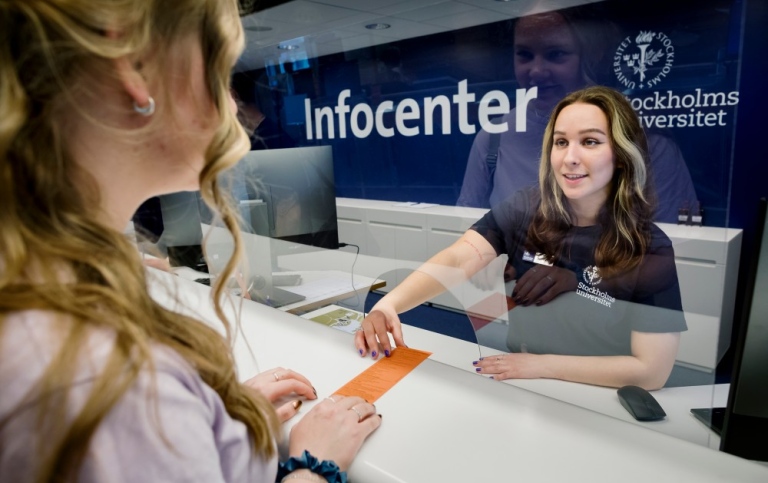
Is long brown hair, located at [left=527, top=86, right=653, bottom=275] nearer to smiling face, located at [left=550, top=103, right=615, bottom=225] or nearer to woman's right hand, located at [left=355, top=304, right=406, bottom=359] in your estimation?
smiling face, located at [left=550, top=103, right=615, bottom=225]

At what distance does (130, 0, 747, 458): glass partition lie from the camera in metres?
1.00

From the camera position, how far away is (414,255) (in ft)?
5.15

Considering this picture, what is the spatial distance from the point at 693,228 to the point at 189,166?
994 mm

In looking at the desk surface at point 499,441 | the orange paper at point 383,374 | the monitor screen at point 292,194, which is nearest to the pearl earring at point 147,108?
the desk surface at point 499,441

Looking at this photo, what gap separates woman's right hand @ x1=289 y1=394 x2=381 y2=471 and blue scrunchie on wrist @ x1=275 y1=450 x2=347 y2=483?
20mm

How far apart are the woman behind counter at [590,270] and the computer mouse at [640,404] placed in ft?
0.27

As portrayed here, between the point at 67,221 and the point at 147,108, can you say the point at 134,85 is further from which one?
the point at 67,221

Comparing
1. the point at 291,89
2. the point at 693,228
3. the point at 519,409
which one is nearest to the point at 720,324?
the point at 693,228

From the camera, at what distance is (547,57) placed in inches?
46.3

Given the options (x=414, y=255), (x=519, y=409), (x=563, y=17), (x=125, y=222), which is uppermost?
(x=563, y=17)

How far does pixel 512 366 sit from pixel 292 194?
0.96m

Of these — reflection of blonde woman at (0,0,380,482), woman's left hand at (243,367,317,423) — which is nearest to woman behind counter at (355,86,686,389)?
woman's left hand at (243,367,317,423)

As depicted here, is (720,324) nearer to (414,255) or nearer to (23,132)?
(414,255)

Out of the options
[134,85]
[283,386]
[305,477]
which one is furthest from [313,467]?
[134,85]
